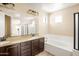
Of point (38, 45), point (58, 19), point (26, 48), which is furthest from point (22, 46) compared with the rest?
point (58, 19)

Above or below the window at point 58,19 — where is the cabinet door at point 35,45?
below

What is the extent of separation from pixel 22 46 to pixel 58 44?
78cm

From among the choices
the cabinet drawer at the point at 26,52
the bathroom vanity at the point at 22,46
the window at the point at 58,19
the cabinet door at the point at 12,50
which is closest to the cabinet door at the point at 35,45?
the bathroom vanity at the point at 22,46

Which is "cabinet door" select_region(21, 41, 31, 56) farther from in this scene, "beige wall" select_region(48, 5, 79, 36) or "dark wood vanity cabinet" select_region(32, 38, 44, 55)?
"beige wall" select_region(48, 5, 79, 36)

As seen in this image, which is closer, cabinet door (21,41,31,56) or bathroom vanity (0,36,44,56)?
bathroom vanity (0,36,44,56)

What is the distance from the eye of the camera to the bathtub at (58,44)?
5.99 ft

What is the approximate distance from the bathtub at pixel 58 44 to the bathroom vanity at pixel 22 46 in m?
0.14

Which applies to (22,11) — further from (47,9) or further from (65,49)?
(65,49)

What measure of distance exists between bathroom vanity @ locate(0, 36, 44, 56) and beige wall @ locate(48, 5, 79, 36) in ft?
1.26

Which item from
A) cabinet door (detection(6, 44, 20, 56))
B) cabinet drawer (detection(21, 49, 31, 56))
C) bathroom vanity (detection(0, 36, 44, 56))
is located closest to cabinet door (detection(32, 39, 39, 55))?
bathroom vanity (detection(0, 36, 44, 56))

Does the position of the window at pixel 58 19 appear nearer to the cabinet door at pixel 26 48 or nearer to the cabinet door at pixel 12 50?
the cabinet door at pixel 26 48

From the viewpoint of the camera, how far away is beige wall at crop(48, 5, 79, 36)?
1.78 metres

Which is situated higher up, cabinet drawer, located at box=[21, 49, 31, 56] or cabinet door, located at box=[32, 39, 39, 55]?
cabinet door, located at box=[32, 39, 39, 55]

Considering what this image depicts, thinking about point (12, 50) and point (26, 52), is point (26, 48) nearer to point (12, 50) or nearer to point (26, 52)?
point (26, 52)
